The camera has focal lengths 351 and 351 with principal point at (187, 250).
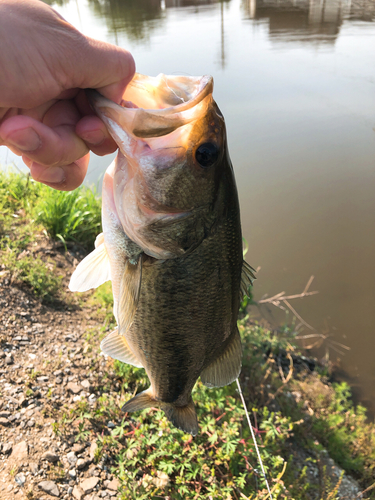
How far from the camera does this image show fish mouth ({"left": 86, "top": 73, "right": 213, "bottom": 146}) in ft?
4.18

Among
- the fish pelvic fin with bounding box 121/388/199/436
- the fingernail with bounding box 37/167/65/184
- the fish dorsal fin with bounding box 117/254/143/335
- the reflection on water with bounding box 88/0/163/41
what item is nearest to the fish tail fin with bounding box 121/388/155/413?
A: the fish pelvic fin with bounding box 121/388/199/436

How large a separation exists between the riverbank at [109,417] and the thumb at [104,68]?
2272 mm

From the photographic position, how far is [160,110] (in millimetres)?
1284

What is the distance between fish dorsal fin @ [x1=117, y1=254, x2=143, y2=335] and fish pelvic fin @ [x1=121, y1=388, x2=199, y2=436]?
1.92ft

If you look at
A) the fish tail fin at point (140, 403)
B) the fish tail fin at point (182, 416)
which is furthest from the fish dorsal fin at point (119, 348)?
the fish tail fin at point (182, 416)

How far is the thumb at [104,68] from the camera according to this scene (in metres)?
1.34

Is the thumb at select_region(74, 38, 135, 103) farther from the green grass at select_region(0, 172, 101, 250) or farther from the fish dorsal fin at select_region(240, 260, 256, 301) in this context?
the green grass at select_region(0, 172, 101, 250)

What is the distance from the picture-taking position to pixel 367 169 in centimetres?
735

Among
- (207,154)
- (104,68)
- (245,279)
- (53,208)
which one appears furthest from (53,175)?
(53,208)

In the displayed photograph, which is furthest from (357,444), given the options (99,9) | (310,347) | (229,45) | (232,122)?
Answer: (99,9)

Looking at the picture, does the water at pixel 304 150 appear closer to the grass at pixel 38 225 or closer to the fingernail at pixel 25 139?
the grass at pixel 38 225

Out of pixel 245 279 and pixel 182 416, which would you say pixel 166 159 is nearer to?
pixel 245 279

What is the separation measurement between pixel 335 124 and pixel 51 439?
29.0ft

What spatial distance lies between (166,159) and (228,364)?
109cm
